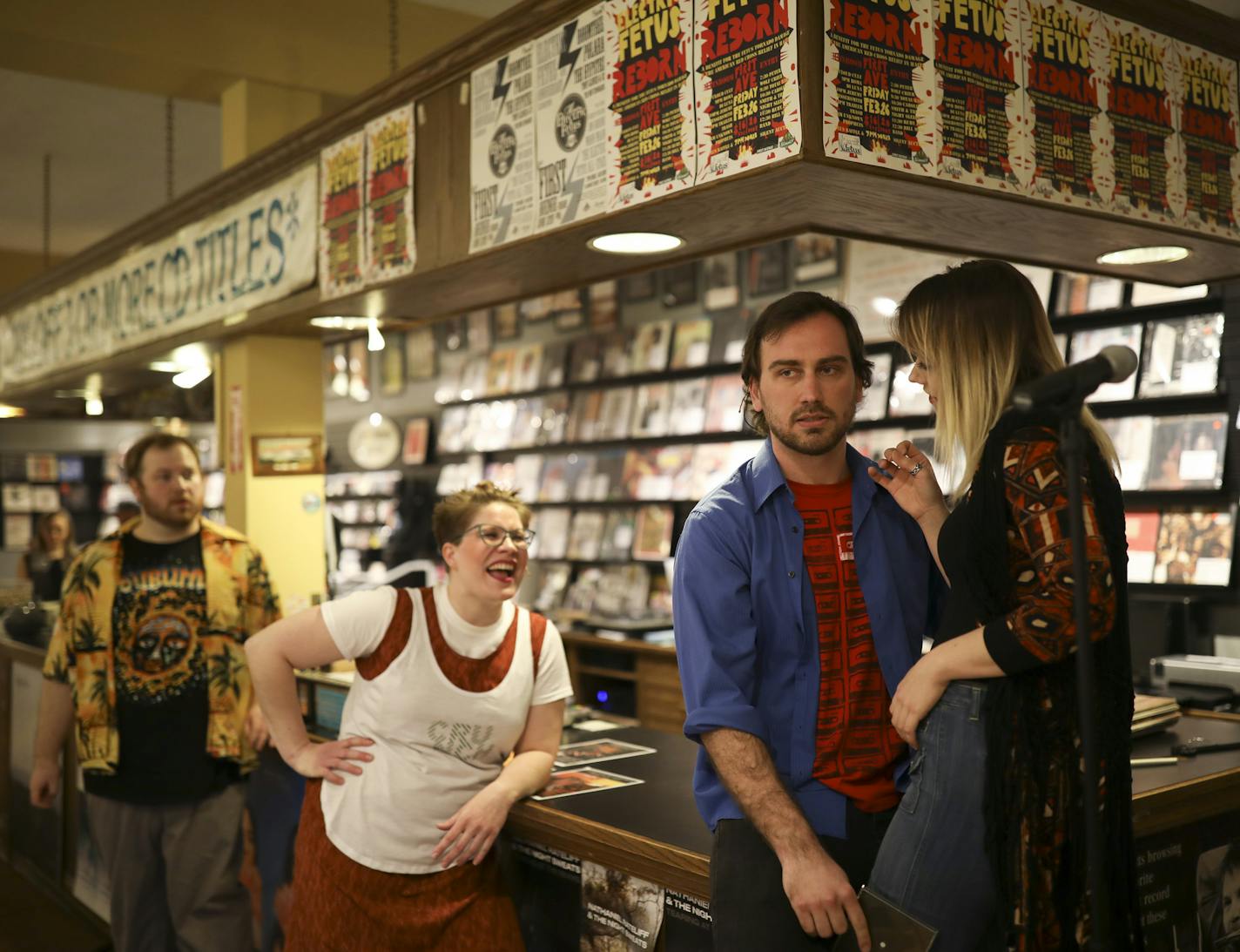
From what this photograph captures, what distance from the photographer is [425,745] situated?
2639 mm

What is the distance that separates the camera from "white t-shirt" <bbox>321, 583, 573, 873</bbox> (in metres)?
2.59

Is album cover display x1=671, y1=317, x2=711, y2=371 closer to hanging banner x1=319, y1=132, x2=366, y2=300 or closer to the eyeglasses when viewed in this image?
hanging banner x1=319, y1=132, x2=366, y2=300

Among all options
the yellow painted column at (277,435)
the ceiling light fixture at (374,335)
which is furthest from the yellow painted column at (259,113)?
the ceiling light fixture at (374,335)

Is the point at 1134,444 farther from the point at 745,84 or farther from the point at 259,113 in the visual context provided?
the point at 259,113

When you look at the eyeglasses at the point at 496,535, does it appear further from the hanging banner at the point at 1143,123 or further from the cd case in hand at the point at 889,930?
the hanging banner at the point at 1143,123

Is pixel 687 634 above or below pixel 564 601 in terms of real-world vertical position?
above

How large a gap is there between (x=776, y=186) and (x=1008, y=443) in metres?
0.79

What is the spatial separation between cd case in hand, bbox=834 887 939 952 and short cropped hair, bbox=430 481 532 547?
4.11 feet

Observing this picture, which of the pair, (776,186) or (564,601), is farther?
(564,601)

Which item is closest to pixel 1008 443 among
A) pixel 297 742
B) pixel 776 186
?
pixel 776 186

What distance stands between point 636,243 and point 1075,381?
60.4 inches

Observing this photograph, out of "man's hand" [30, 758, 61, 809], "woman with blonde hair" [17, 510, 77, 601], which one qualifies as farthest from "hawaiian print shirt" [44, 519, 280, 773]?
"woman with blonde hair" [17, 510, 77, 601]

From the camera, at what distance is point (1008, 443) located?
171 cm

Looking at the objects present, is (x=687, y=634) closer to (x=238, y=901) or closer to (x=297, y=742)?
(x=297, y=742)
